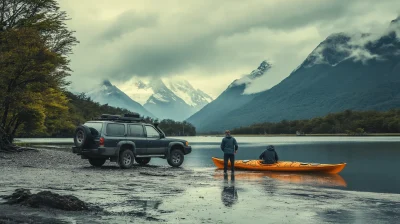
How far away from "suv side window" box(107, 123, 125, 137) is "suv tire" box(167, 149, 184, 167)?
4.04 m

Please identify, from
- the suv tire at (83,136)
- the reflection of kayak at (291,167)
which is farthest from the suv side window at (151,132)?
the reflection of kayak at (291,167)

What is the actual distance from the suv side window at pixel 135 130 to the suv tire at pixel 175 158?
2751 millimetres

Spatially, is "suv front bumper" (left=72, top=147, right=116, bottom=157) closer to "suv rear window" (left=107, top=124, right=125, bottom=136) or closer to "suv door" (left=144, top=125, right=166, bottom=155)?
"suv rear window" (left=107, top=124, right=125, bottom=136)

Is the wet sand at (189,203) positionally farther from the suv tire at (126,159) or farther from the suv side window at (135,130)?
the suv side window at (135,130)

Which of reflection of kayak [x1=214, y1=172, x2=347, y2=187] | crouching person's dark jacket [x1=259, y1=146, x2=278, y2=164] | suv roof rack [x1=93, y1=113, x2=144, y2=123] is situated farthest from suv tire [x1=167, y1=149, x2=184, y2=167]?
crouching person's dark jacket [x1=259, y1=146, x2=278, y2=164]

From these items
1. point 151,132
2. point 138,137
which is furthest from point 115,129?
point 151,132

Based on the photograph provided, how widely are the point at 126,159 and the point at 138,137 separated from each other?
1598 millimetres

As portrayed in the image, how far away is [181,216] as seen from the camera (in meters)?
10.9

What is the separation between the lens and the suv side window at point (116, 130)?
81.3 ft

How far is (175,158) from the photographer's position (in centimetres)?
2853

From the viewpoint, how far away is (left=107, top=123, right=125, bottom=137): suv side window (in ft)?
81.3

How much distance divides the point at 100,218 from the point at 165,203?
9.35 ft

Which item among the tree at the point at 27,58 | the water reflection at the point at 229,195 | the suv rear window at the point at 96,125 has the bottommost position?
the water reflection at the point at 229,195

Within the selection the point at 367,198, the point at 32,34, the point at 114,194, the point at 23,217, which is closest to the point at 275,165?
the point at 367,198
